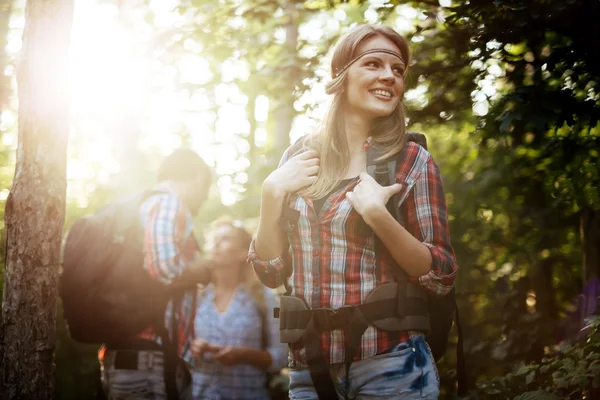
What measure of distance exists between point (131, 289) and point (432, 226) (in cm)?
247

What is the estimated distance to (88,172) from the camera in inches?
605

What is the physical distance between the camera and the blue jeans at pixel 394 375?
90.0 inches

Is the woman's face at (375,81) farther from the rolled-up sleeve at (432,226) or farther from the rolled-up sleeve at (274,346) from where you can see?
the rolled-up sleeve at (274,346)

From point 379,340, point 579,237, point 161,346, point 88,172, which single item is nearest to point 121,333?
point 161,346

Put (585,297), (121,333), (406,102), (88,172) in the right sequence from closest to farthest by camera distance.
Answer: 1. (121,333)
2. (585,297)
3. (406,102)
4. (88,172)

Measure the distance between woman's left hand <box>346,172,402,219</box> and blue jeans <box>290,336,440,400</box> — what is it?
50cm

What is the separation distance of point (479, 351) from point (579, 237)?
129 cm

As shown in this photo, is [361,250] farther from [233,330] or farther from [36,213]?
[233,330]

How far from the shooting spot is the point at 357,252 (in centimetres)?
237

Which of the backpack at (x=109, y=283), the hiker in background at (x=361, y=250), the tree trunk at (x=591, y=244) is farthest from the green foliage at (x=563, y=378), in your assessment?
the backpack at (x=109, y=283)

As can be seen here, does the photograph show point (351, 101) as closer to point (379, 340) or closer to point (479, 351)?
point (379, 340)

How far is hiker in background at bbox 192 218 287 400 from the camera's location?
5184mm

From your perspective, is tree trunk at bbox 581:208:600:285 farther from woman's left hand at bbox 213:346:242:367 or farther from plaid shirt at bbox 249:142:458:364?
plaid shirt at bbox 249:142:458:364

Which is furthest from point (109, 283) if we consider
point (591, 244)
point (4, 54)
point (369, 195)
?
point (4, 54)
